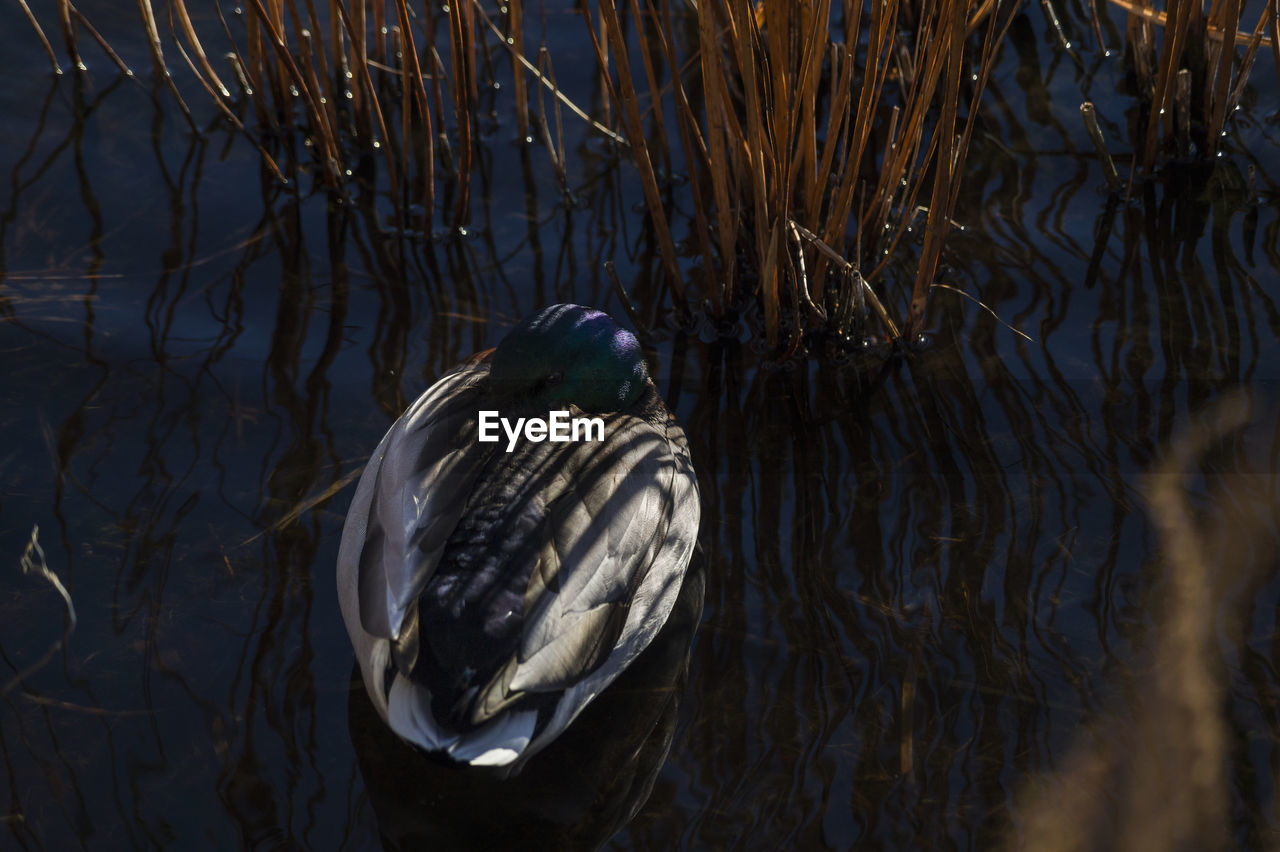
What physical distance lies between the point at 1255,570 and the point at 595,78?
8.82 feet

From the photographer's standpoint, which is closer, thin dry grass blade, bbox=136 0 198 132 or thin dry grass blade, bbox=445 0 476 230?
thin dry grass blade, bbox=445 0 476 230

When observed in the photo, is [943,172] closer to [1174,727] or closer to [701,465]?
[701,465]

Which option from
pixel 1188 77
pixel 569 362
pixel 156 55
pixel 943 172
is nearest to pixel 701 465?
pixel 569 362

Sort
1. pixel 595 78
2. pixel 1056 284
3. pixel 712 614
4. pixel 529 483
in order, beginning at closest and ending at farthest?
pixel 529 483 < pixel 712 614 < pixel 1056 284 < pixel 595 78

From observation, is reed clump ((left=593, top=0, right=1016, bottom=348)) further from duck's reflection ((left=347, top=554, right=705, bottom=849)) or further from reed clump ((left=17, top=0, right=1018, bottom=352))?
duck's reflection ((left=347, top=554, right=705, bottom=849))

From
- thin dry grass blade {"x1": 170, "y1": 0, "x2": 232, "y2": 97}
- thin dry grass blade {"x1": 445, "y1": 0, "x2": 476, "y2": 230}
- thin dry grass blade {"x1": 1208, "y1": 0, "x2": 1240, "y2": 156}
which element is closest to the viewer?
thin dry grass blade {"x1": 445, "y1": 0, "x2": 476, "y2": 230}

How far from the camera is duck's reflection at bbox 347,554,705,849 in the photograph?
240 centimetres

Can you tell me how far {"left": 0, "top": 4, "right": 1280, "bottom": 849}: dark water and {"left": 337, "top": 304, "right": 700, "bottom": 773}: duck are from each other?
27 cm

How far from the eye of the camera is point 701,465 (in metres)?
3.20

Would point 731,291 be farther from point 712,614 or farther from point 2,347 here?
point 2,347

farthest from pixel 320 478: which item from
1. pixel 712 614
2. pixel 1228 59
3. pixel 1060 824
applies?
pixel 1228 59

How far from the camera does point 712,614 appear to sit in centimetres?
282

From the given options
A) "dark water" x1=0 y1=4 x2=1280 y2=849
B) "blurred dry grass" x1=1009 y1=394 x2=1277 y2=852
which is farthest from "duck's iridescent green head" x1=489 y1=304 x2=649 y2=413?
"blurred dry grass" x1=1009 y1=394 x2=1277 y2=852

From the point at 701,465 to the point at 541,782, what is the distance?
1010 millimetres
